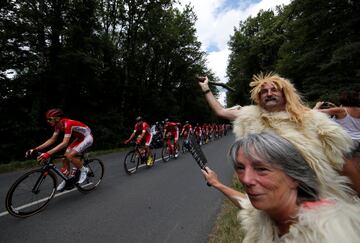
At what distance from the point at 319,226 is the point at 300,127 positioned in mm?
1322

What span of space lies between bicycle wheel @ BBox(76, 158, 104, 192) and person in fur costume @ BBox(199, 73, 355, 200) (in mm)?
5962

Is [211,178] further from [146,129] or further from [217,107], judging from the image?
[146,129]

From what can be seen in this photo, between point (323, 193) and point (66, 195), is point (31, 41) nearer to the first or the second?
point (66, 195)

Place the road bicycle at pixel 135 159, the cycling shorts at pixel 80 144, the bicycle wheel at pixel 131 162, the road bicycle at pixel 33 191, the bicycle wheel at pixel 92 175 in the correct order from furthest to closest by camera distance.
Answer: the road bicycle at pixel 135 159
the bicycle wheel at pixel 131 162
the bicycle wheel at pixel 92 175
the cycling shorts at pixel 80 144
the road bicycle at pixel 33 191

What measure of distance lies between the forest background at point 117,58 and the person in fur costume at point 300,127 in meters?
8.56

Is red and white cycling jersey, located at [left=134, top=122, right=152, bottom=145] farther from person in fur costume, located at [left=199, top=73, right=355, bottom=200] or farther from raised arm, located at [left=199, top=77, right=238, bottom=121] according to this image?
person in fur costume, located at [left=199, top=73, right=355, bottom=200]

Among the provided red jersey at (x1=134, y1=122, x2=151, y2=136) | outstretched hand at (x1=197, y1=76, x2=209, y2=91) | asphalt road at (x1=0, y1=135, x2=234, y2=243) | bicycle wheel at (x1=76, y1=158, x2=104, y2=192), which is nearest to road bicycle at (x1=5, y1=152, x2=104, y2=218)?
asphalt road at (x1=0, y1=135, x2=234, y2=243)

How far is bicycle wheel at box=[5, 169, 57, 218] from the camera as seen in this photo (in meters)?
5.92

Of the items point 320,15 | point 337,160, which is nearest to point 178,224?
point 337,160

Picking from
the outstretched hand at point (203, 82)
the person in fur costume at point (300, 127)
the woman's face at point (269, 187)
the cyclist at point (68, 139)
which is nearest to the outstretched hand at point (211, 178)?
the person in fur costume at point (300, 127)

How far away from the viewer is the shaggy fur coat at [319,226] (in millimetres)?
1205

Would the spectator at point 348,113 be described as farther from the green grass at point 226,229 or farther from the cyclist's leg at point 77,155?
the cyclist's leg at point 77,155

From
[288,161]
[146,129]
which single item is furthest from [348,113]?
[146,129]

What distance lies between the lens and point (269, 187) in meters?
1.50
